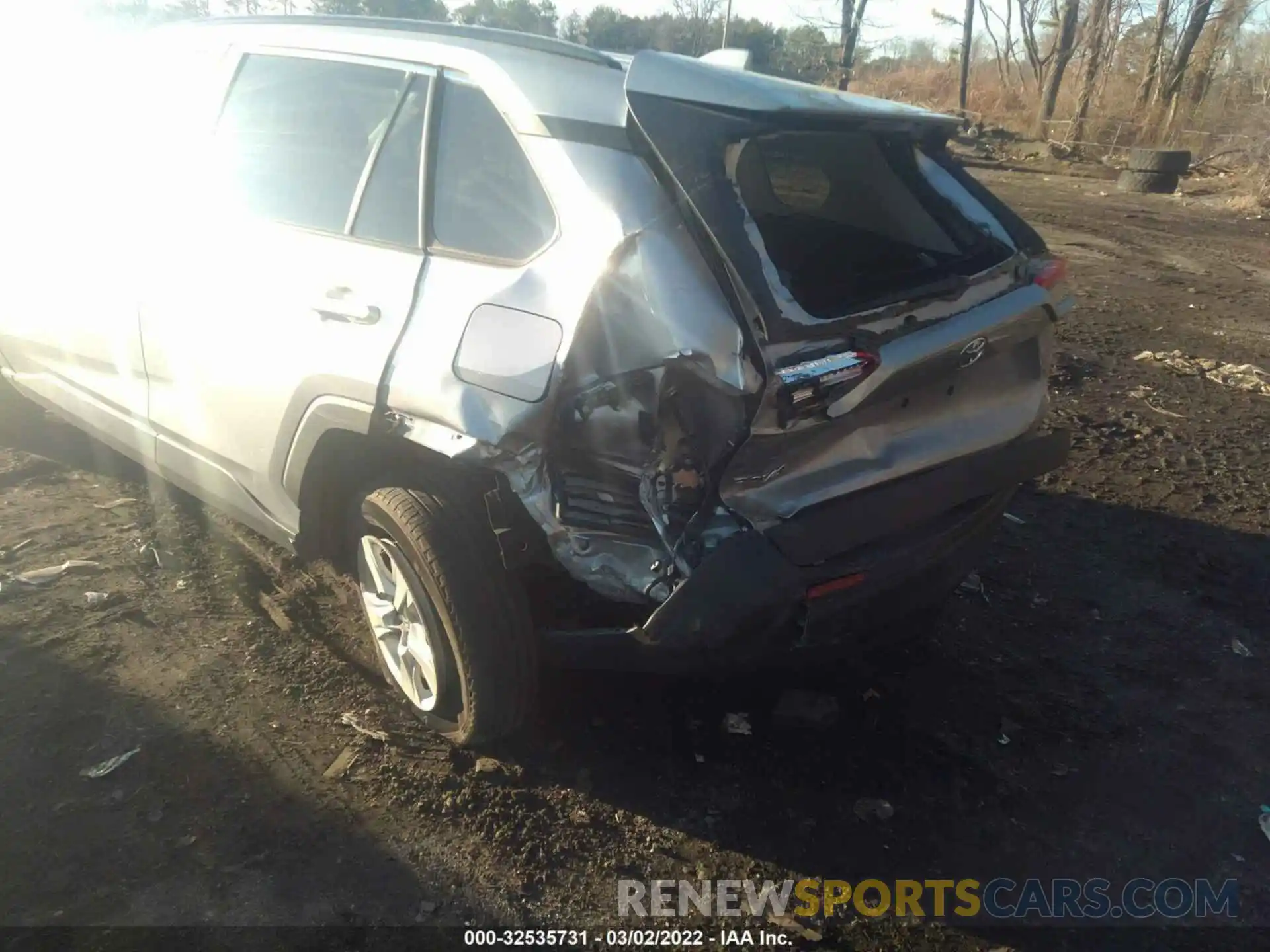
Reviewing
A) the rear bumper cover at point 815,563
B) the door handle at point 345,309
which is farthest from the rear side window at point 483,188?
the rear bumper cover at point 815,563

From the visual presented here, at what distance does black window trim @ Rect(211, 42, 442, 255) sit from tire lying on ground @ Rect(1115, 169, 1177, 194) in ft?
50.7

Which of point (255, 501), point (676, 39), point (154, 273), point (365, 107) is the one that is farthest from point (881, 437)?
point (676, 39)

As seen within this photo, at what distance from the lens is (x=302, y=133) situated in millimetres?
2936

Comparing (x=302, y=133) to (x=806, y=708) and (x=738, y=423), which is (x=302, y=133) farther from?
(x=806, y=708)

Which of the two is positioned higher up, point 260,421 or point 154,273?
point 154,273

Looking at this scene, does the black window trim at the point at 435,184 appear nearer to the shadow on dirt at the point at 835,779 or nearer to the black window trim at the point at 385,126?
the black window trim at the point at 385,126

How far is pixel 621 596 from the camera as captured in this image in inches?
89.0

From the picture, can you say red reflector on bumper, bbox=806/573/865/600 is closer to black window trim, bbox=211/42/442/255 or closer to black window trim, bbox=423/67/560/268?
black window trim, bbox=423/67/560/268

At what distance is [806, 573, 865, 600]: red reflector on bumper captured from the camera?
2.17 meters

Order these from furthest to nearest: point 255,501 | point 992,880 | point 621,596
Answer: point 255,501 < point 992,880 < point 621,596

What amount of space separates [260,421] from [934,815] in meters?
2.35

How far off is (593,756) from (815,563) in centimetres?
103

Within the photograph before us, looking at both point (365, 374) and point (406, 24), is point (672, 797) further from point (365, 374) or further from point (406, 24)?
point (406, 24)

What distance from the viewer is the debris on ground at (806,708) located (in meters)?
2.90
